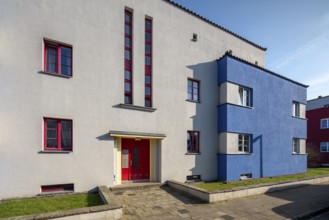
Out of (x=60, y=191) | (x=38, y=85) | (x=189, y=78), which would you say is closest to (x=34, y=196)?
(x=60, y=191)

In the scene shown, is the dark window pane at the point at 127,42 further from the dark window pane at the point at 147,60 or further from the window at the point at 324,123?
the window at the point at 324,123

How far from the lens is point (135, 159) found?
10938 mm

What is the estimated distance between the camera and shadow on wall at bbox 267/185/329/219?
7.53 metres

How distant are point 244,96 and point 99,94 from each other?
9.82 meters

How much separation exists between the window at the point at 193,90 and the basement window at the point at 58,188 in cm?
805

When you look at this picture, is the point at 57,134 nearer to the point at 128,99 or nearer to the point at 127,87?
the point at 128,99

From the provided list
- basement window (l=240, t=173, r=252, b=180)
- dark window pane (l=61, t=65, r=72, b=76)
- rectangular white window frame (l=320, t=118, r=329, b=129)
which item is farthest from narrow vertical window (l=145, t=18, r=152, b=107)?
rectangular white window frame (l=320, t=118, r=329, b=129)

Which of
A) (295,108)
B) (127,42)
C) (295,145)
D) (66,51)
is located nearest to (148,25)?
(127,42)

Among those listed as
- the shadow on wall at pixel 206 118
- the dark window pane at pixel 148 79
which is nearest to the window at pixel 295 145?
the shadow on wall at pixel 206 118

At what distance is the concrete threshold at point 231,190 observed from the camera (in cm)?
822

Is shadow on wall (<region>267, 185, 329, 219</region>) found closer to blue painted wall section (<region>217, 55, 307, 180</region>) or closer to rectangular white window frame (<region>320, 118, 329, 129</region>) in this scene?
blue painted wall section (<region>217, 55, 307, 180</region>)

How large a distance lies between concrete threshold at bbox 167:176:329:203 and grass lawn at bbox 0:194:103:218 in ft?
13.0

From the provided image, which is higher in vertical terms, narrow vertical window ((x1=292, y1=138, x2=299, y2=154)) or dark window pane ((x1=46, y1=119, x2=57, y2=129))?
dark window pane ((x1=46, y1=119, x2=57, y2=129))

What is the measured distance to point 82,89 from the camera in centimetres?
916
